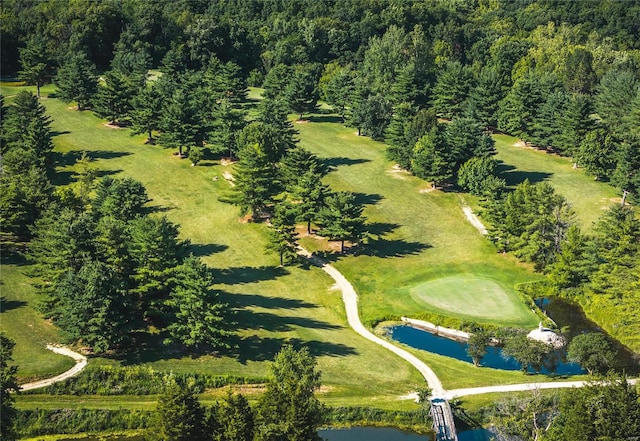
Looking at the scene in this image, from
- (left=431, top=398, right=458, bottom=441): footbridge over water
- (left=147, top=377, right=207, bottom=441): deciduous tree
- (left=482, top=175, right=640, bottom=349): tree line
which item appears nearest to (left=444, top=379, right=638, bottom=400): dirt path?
(left=431, top=398, right=458, bottom=441): footbridge over water

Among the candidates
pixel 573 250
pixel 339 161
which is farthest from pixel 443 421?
pixel 339 161

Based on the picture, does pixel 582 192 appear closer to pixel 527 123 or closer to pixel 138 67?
pixel 527 123

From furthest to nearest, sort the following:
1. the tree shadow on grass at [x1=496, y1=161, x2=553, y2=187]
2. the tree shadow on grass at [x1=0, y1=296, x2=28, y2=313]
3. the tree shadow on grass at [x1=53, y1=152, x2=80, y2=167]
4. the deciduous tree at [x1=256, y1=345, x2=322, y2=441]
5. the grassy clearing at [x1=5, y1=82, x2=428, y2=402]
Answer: the tree shadow on grass at [x1=496, y1=161, x2=553, y2=187], the tree shadow on grass at [x1=53, y1=152, x2=80, y2=167], the tree shadow on grass at [x1=0, y1=296, x2=28, y2=313], the grassy clearing at [x1=5, y1=82, x2=428, y2=402], the deciduous tree at [x1=256, y1=345, x2=322, y2=441]

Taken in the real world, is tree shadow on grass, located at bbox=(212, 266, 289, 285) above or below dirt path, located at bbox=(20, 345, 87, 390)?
below

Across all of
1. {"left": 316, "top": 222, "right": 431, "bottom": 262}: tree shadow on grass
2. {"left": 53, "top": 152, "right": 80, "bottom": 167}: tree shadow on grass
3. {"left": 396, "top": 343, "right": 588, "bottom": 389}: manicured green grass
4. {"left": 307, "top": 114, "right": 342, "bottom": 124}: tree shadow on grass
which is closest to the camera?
{"left": 396, "top": 343, "right": 588, "bottom": 389}: manicured green grass

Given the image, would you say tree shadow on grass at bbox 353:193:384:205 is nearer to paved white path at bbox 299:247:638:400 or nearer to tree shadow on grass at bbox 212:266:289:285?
paved white path at bbox 299:247:638:400

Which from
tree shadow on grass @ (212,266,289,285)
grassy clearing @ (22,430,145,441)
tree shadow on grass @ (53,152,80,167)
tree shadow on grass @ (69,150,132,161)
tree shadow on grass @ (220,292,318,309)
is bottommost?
grassy clearing @ (22,430,145,441)
